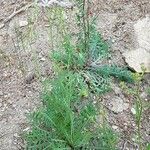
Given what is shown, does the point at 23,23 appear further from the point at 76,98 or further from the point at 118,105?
the point at 118,105

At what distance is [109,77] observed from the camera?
286cm

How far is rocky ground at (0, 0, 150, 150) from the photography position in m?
2.67

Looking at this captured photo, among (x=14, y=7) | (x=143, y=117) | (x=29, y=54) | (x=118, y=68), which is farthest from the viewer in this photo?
(x=14, y=7)

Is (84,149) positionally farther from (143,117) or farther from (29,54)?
(29,54)

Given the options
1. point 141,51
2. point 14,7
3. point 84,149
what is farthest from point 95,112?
point 14,7

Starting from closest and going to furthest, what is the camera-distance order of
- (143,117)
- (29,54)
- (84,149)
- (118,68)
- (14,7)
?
1. (84,149)
2. (143,117)
3. (118,68)
4. (29,54)
5. (14,7)

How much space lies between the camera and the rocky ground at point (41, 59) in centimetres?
267

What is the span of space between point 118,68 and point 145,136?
475 millimetres

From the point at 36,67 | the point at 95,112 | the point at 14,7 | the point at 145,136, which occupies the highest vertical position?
the point at 14,7

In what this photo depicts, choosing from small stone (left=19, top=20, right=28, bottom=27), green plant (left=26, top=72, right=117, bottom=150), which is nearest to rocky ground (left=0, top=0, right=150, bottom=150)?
small stone (left=19, top=20, right=28, bottom=27)

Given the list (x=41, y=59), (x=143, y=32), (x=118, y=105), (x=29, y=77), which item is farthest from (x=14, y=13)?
(x=118, y=105)

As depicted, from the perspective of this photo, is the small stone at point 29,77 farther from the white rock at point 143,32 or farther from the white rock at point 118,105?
the white rock at point 143,32

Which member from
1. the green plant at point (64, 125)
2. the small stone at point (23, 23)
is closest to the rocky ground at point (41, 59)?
the small stone at point (23, 23)

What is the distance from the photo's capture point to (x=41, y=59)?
9.82 ft
